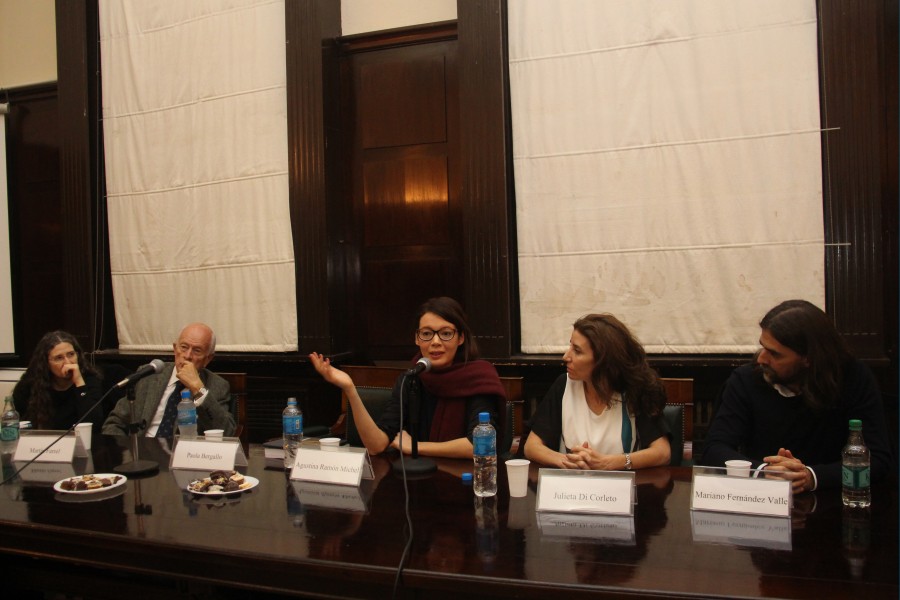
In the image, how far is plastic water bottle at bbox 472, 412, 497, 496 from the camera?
192 cm

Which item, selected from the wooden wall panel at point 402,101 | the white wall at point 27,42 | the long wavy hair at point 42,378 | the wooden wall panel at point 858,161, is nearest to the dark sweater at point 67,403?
the long wavy hair at point 42,378

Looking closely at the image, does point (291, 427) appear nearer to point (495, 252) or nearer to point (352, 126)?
point (495, 252)

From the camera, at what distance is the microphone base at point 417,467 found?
2.20 metres

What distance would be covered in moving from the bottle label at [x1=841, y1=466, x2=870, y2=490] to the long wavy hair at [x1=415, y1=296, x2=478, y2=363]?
1.29 m

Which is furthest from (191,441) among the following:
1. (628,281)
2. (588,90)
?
(588,90)

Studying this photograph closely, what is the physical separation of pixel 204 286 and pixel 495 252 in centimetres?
198

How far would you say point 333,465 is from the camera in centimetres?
210

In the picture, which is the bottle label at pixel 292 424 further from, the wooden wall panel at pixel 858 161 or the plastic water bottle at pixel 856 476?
the wooden wall panel at pixel 858 161

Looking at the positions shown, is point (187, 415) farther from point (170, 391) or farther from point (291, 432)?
point (170, 391)

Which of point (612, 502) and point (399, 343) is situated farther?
point (399, 343)

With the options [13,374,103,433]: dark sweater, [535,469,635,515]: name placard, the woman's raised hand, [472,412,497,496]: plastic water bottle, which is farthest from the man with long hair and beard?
[13,374,103,433]: dark sweater

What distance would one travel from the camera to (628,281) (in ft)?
12.3

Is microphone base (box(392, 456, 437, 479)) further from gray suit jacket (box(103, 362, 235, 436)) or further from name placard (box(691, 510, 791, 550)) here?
gray suit jacket (box(103, 362, 235, 436))

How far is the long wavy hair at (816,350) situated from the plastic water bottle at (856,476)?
13.0 inches
